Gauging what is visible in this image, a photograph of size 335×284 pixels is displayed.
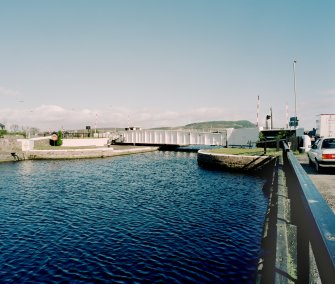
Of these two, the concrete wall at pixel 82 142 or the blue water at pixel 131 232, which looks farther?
the concrete wall at pixel 82 142

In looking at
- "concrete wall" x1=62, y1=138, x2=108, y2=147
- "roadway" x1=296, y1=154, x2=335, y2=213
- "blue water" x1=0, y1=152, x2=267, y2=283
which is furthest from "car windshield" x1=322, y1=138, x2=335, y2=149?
"concrete wall" x1=62, y1=138, x2=108, y2=147

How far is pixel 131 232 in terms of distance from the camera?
1711cm

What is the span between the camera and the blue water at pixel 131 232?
41.5ft

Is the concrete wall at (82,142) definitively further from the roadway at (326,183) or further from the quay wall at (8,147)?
the roadway at (326,183)

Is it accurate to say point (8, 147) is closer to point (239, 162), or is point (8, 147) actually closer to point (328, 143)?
point (239, 162)

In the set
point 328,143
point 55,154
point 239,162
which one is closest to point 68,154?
point 55,154

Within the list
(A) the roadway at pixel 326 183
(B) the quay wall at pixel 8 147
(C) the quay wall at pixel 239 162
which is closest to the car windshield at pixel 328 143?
(A) the roadway at pixel 326 183

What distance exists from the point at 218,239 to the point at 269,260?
30.0ft

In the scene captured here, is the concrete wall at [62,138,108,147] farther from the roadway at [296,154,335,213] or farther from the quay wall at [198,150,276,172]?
the roadway at [296,154,335,213]

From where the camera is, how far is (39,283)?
39.0 feet

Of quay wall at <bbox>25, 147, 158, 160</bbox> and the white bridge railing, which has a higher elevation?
the white bridge railing

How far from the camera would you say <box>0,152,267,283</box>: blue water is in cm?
1264

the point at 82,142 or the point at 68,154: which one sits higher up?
the point at 82,142

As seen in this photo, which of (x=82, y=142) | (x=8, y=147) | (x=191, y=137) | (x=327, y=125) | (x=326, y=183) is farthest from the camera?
(x=191, y=137)
